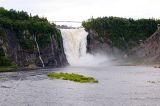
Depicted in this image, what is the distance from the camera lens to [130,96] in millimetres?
78875

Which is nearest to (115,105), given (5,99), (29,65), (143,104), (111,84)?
(143,104)

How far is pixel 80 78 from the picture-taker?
4341 inches

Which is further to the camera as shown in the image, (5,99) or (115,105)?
(5,99)

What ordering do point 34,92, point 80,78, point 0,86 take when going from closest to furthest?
point 34,92
point 0,86
point 80,78

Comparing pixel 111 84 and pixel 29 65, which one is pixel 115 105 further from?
pixel 29 65

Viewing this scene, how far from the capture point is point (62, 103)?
7144cm

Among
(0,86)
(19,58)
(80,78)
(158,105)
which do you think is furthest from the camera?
(19,58)

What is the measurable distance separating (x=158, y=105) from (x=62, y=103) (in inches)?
500

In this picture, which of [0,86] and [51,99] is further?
[0,86]

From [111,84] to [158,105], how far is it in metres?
32.4

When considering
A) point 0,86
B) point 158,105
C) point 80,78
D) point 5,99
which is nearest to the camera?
point 158,105

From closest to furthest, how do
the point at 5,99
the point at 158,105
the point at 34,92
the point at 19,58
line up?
the point at 158,105 < the point at 5,99 < the point at 34,92 < the point at 19,58

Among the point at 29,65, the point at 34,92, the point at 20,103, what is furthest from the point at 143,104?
the point at 29,65

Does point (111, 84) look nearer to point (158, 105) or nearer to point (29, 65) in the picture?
point (158, 105)
